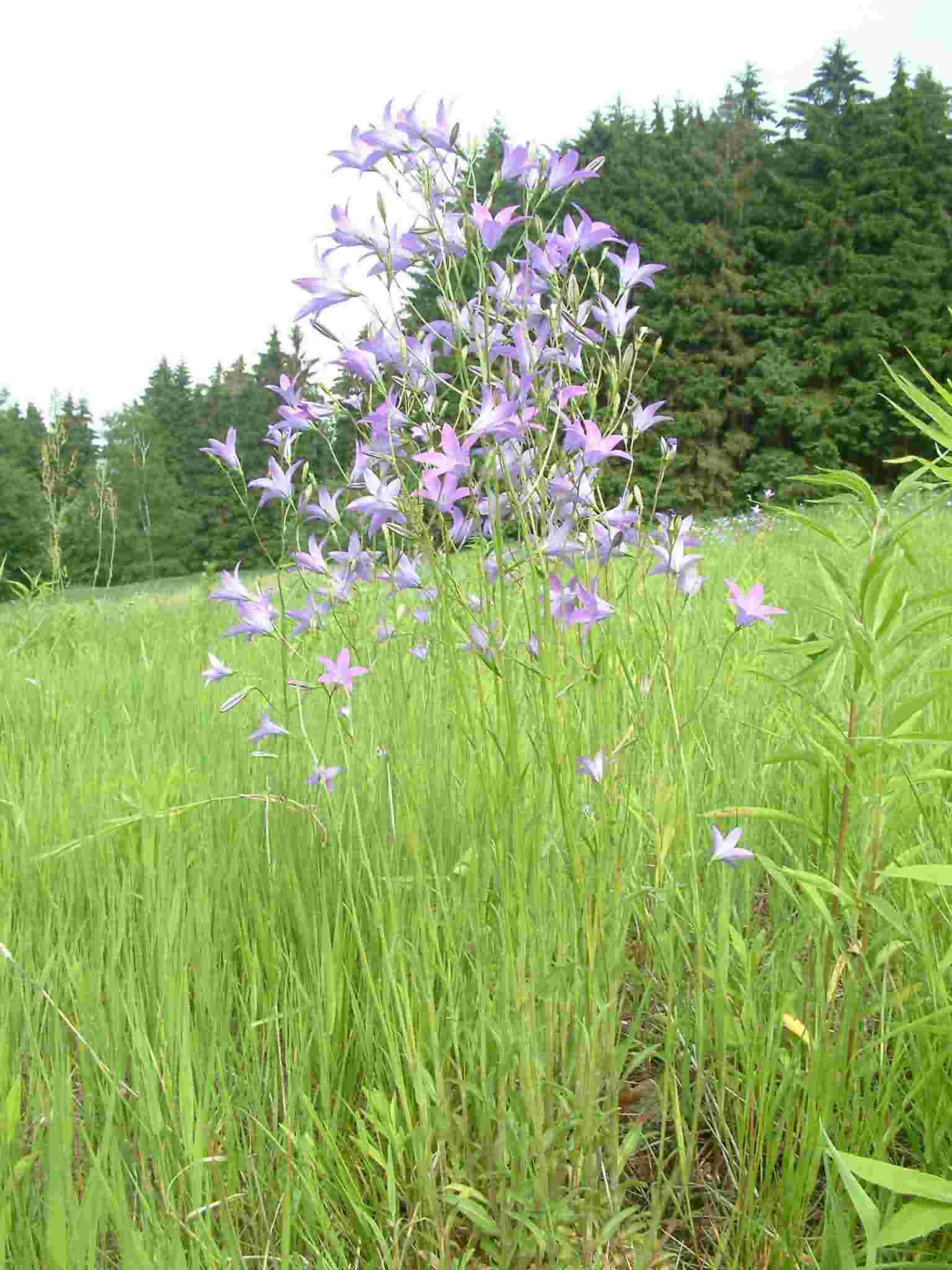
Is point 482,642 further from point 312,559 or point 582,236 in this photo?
point 582,236

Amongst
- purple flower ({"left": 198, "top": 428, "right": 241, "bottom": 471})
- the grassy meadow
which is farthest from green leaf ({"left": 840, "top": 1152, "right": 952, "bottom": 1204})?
purple flower ({"left": 198, "top": 428, "right": 241, "bottom": 471})

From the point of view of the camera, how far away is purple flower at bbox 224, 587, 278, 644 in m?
1.78

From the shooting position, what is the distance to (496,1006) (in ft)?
4.40

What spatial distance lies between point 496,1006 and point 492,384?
886 millimetres

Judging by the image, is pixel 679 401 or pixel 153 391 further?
pixel 153 391

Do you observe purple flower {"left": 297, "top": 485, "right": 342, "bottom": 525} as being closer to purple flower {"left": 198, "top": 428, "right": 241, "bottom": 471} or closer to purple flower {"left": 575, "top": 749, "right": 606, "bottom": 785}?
purple flower {"left": 198, "top": 428, "right": 241, "bottom": 471}

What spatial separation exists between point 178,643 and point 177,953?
3.69 meters

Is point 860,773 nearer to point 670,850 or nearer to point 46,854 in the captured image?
point 670,850

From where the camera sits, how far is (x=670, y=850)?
1.86 m

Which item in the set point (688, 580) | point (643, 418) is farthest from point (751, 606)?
point (643, 418)

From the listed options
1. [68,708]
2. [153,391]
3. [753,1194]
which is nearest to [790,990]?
[753,1194]

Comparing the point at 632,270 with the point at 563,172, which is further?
the point at 632,270

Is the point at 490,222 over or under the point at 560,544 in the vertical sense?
over

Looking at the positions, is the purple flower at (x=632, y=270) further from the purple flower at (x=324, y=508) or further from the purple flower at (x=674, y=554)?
the purple flower at (x=324, y=508)
